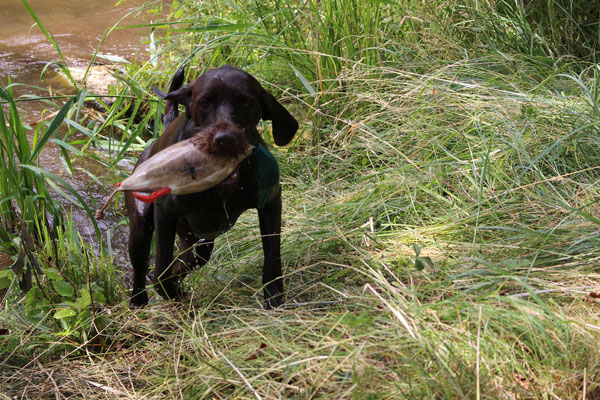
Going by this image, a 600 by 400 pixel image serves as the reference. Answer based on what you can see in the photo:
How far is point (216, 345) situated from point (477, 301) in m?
1.00

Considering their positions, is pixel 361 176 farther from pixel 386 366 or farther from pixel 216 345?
pixel 386 366

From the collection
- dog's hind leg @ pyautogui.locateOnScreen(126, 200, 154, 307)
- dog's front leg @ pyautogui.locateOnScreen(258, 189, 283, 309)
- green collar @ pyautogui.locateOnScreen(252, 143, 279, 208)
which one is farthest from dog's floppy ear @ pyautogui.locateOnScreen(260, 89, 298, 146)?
dog's hind leg @ pyautogui.locateOnScreen(126, 200, 154, 307)

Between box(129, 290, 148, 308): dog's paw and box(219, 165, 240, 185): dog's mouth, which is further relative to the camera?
box(129, 290, 148, 308): dog's paw

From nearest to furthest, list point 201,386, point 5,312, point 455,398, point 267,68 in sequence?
point 455,398 → point 201,386 → point 5,312 → point 267,68

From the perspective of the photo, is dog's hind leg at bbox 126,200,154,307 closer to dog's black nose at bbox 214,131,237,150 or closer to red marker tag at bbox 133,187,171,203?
red marker tag at bbox 133,187,171,203

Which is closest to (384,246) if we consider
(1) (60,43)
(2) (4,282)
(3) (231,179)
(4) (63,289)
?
(3) (231,179)

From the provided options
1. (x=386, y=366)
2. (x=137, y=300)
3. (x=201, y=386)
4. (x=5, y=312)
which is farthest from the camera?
(x=137, y=300)

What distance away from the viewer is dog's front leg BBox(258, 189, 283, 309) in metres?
3.04

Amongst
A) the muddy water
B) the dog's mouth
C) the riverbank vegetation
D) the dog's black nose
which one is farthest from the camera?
the muddy water

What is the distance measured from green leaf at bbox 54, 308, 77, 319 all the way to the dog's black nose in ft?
3.25

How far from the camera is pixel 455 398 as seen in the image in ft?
6.22

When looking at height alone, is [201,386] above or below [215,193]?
below

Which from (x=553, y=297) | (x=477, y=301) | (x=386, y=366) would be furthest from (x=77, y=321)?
(x=553, y=297)

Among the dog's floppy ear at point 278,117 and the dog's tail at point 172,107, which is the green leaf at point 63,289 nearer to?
the dog's tail at point 172,107
